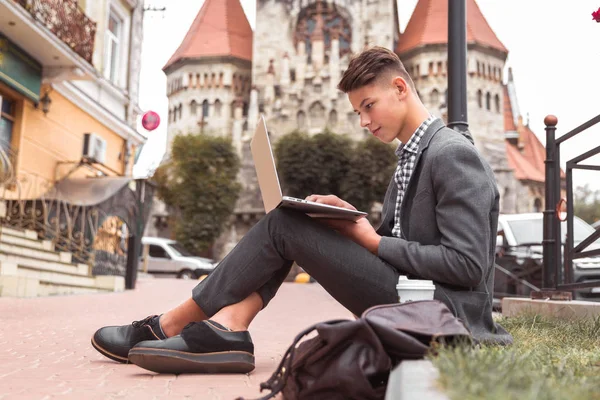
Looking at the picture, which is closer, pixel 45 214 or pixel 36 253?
pixel 36 253

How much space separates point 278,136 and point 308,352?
4627 cm

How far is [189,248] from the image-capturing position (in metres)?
43.5

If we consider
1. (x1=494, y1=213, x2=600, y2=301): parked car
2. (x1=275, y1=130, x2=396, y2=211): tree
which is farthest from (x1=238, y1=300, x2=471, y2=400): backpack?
(x1=275, y1=130, x2=396, y2=211): tree

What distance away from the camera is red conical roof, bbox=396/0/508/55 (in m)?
51.0

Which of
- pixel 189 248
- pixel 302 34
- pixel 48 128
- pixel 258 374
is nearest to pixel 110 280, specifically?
pixel 48 128

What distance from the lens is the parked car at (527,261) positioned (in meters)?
9.07

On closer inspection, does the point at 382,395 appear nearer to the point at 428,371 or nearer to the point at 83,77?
the point at 428,371

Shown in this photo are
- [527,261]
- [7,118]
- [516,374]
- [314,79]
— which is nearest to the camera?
[516,374]

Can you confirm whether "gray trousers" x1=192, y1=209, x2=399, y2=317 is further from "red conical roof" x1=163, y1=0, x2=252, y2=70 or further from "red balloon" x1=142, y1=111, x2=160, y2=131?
"red conical roof" x1=163, y1=0, x2=252, y2=70

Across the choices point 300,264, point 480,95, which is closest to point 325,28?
point 480,95

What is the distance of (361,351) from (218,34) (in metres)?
56.0

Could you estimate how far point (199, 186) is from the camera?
44.1m

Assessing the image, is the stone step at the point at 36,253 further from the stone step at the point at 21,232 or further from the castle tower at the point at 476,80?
the castle tower at the point at 476,80

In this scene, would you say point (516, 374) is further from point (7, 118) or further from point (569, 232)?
point (7, 118)
